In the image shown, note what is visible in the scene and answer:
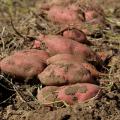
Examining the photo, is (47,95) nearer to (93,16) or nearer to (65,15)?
(65,15)

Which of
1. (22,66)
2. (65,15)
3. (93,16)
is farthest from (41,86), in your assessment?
(93,16)

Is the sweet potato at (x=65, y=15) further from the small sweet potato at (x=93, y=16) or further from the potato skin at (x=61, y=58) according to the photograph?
Answer: the potato skin at (x=61, y=58)

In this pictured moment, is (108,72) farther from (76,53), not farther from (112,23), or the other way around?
(112,23)

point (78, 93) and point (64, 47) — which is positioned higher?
point (64, 47)

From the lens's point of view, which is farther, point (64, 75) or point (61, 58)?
point (61, 58)

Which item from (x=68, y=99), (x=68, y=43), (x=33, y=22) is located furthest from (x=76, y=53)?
(x=33, y=22)

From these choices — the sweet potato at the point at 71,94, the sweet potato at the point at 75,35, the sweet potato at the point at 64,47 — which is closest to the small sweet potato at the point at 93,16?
the sweet potato at the point at 75,35
